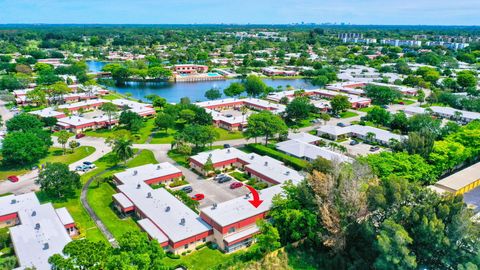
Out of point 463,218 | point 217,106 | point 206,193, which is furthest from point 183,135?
point 463,218

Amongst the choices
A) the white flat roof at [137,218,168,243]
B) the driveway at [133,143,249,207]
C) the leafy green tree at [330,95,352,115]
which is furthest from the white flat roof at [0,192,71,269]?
the leafy green tree at [330,95,352,115]

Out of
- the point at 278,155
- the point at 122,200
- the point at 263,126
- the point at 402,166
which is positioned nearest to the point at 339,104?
the point at 263,126

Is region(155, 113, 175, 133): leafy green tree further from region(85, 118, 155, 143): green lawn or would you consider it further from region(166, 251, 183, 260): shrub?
region(166, 251, 183, 260): shrub

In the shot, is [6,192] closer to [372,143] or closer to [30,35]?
[372,143]

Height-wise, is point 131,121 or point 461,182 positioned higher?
point 131,121

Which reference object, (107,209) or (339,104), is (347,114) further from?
(107,209)

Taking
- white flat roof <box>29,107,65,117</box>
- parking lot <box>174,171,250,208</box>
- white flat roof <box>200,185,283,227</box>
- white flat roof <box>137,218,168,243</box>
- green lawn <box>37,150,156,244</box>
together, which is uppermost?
white flat roof <box>29,107,65,117</box>
